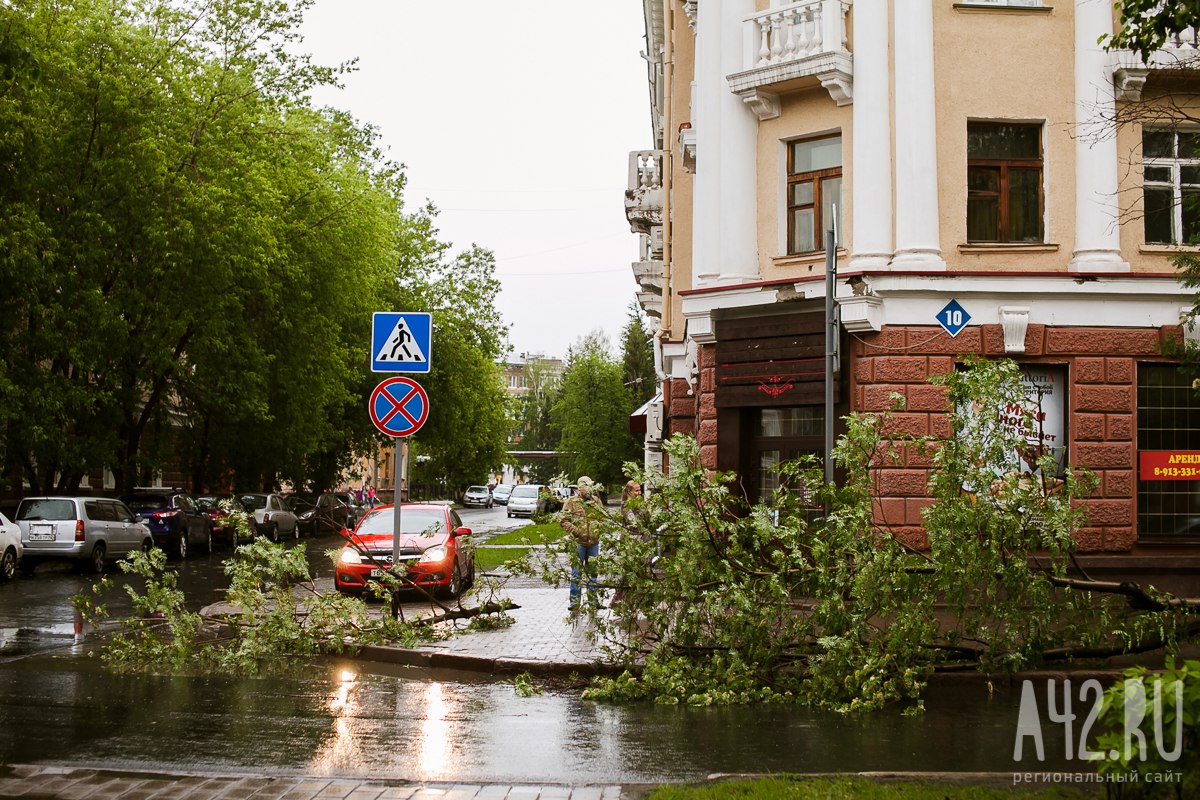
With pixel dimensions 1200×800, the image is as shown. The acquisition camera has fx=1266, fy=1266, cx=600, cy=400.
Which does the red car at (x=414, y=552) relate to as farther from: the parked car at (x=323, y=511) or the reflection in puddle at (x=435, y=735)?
the parked car at (x=323, y=511)

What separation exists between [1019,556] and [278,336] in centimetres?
3121

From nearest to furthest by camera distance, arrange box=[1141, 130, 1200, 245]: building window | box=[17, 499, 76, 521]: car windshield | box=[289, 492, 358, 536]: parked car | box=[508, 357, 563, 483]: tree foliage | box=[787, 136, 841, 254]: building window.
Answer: box=[1141, 130, 1200, 245]: building window < box=[787, 136, 841, 254]: building window < box=[17, 499, 76, 521]: car windshield < box=[289, 492, 358, 536]: parked car < box=[508, 357, 563, 483]: tree foliage

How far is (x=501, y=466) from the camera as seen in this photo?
77250 millimetres

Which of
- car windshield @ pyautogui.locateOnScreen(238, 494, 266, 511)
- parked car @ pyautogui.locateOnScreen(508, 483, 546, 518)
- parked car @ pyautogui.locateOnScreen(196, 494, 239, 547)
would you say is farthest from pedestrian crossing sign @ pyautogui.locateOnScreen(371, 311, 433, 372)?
parked car @ pyautogui.locateOnScreen(508, 483, 546, 518)

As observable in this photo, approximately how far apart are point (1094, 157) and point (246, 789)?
14.7m

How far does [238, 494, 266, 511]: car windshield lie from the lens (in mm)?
41719

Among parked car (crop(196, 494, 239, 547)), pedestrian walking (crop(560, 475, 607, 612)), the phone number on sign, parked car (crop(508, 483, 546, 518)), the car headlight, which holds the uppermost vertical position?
the phone number on sign

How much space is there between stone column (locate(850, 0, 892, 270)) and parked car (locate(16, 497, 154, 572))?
17.7m

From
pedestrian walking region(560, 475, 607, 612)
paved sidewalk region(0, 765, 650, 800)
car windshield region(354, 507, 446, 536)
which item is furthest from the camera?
car windshield region(354, 507, 446, 536)

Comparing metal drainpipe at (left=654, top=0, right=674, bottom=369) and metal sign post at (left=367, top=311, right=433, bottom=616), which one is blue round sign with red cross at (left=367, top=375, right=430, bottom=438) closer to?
metal sign post at (left=367, top=311, right=433, bottom=616)

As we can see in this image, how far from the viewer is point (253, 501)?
4259 centimetres

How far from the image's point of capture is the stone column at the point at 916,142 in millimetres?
17391

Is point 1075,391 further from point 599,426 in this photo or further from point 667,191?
point 599,426

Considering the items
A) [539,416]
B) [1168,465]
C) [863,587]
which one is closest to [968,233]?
[1168,465]
